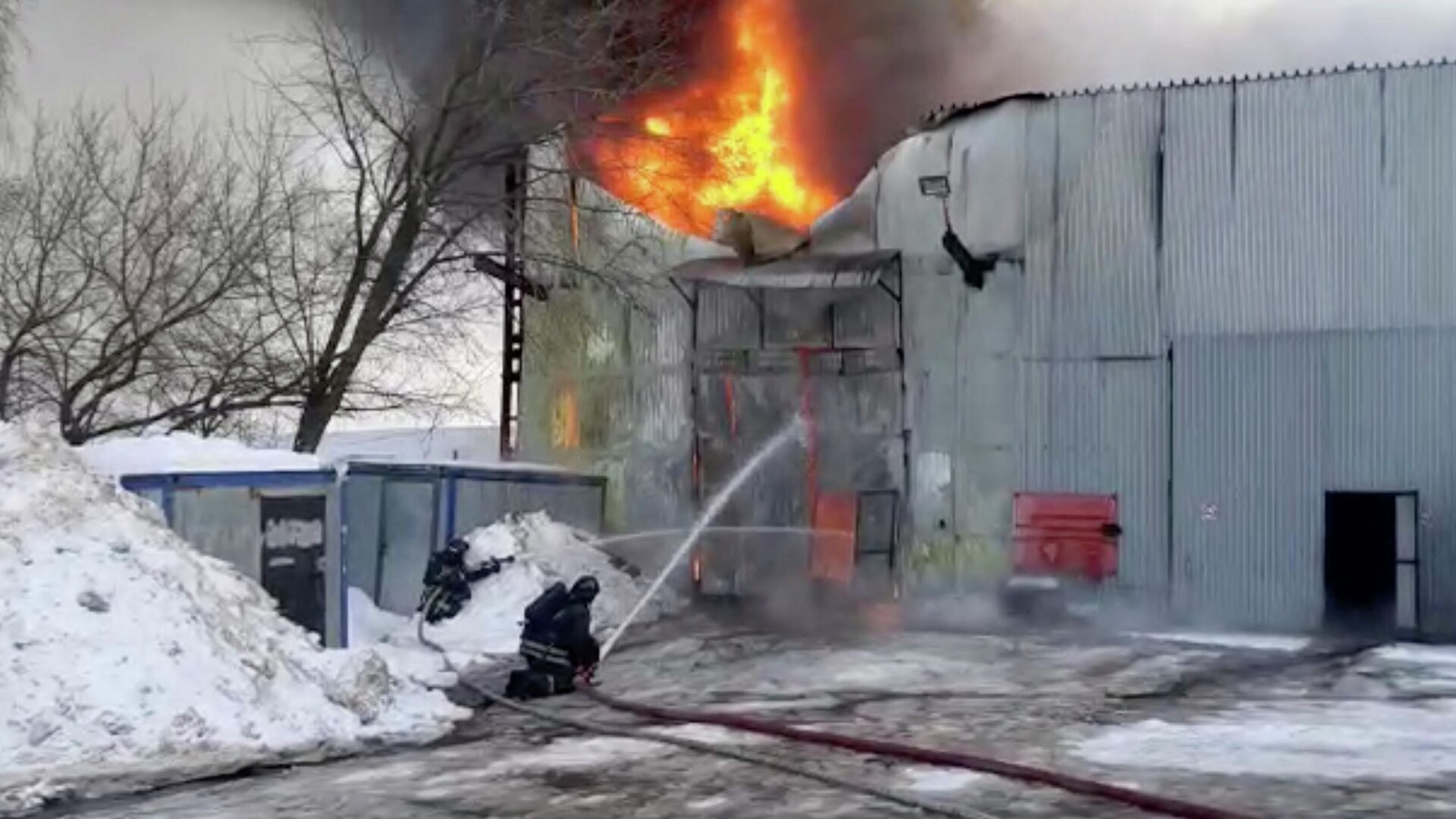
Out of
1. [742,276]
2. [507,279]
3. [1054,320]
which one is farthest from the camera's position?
[507,279]

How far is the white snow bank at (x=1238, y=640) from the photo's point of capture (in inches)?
603

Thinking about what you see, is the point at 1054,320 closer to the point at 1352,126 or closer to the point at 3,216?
the point at 1352,126

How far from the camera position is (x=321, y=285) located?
19.5m

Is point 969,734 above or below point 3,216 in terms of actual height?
below

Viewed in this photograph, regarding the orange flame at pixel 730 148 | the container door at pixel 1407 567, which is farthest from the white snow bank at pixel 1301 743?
the orange flame at pixel 730 148

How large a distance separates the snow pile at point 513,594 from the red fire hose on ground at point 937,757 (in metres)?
3.55

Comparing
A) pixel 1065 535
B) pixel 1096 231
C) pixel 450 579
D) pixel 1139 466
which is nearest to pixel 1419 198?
pixel 1096 231

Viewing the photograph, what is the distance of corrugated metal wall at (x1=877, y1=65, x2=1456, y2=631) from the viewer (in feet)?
53.2

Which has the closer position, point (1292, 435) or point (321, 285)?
point (1292, 435)

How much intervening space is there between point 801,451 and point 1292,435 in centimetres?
573

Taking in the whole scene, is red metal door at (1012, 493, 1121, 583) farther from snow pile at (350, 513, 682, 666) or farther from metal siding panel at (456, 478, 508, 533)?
metal siding panel at (456, 478, 508, 533)

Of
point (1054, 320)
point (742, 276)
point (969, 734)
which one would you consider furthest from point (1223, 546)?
point (969, 734)

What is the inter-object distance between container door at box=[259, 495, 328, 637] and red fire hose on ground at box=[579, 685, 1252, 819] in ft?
7.95

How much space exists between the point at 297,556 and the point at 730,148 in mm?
12305
